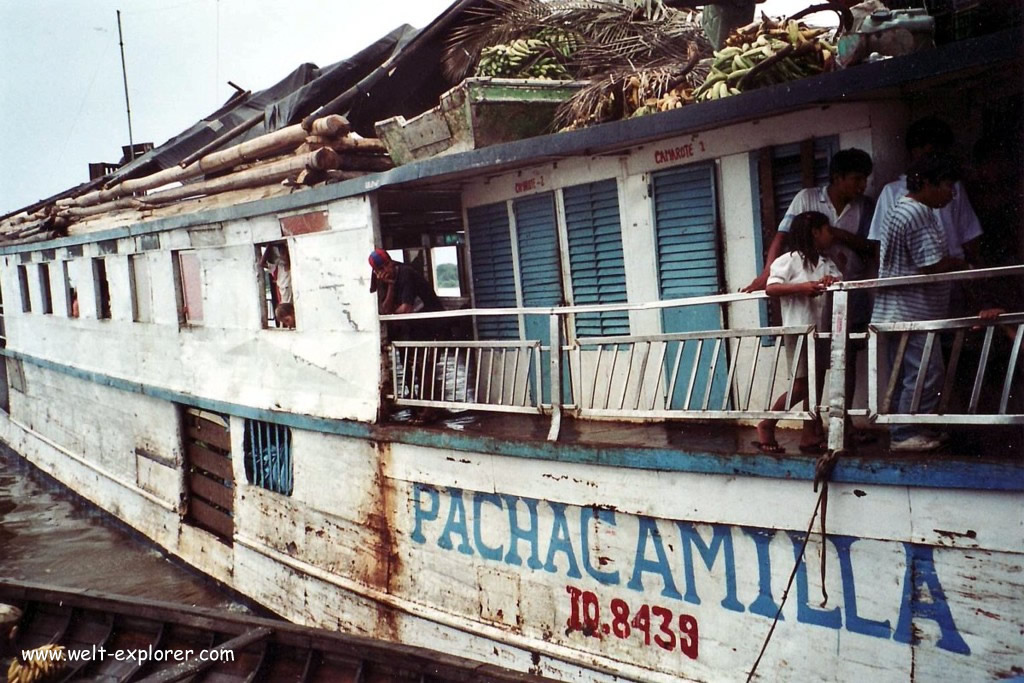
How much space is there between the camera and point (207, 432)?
9516 millimetres

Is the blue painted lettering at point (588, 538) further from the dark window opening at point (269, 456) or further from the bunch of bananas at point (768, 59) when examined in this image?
the dark window opening at point (269, 456)

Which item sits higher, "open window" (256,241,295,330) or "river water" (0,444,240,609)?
"open window" (256,241,295,330)

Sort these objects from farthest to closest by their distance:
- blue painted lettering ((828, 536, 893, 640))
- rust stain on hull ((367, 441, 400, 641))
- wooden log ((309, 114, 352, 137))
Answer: wooden log ((309, 114, 352, 137)) < rust stain on hull ((367, 441, 400, 641)) < blue painted lettering ((828, 536, 893, 640))

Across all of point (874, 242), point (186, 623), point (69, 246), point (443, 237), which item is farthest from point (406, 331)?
point (69, 246)

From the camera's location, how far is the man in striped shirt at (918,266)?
407 centimetres

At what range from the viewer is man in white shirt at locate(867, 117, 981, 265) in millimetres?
4164

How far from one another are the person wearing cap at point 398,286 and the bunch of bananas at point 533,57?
2362 mm

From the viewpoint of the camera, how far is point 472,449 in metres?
5.96

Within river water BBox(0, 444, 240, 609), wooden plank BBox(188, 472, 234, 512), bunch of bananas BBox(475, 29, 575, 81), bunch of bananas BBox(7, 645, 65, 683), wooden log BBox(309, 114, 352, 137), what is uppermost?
bunch of bananas BBox(475, 29, 575, 81)

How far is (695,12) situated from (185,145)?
9327mm

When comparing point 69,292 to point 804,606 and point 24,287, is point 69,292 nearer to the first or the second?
point 24,287

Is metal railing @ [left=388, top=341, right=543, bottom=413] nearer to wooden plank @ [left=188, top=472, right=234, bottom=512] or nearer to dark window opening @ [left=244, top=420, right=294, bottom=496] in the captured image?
dark window opening @ [left=244, top=420, right=294, bottom=496]

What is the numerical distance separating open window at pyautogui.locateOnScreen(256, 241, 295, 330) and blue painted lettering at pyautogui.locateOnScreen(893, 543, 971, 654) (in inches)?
231

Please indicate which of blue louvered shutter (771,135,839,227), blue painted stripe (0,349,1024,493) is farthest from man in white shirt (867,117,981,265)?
blue painted stripe (0,349,1024,493)
